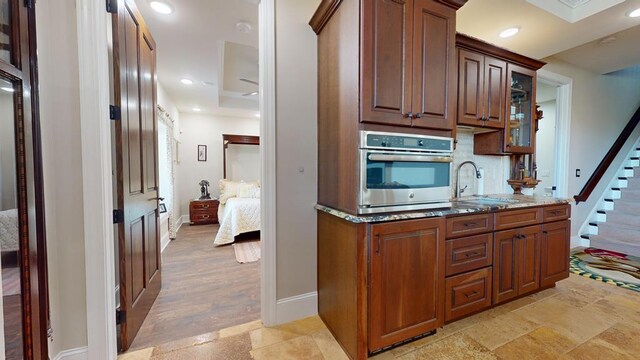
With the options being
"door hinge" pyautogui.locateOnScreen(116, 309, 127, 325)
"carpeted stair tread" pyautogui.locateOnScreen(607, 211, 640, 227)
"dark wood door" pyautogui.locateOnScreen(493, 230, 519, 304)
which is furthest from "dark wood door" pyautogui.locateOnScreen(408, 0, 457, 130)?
"carpeted stair tread" pyautogui.locateOnScreen(607, 211, 640, 227)

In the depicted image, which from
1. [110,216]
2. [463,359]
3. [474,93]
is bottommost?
[463,359]

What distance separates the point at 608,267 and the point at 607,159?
80.4 inches

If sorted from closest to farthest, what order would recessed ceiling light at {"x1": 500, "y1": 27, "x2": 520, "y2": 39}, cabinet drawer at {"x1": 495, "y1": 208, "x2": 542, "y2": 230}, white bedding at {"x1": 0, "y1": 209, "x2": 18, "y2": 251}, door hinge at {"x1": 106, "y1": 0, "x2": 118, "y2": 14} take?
white bedding at {"x1": 0, "y1": 209, "x2": 18, "y2": 251} → door hinge at {"x1": 106, "y1": 0, "x2": 118, "y2": 14} → cabinet drawer at {"x1": 495, "y1": 208, "x2": 542, "y2": 230} → recessed ceiling light at {"x1": 500, "y1": 27, "x2": 520, "y2": 39}

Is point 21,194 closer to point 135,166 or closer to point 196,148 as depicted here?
point 135,166

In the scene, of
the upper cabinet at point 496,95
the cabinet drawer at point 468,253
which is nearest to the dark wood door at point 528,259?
the cabinet drawer at point 468,253

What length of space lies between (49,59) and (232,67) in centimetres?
253

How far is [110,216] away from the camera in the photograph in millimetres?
1500

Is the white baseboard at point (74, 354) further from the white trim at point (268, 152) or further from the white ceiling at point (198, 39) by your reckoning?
the white ceiling at point (198, 39)

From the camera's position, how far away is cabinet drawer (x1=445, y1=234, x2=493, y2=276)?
1.72 m

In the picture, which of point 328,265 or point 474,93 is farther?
point 474,93

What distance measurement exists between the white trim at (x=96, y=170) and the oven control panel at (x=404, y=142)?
156cm

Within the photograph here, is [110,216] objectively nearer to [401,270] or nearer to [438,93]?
[401,270]

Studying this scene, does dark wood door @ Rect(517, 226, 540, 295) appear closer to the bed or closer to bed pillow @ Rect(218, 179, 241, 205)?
the bed

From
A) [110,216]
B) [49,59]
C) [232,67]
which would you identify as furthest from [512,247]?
[232,67]
